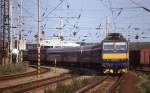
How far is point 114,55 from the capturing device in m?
35.4

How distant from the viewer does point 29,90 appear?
2148 centimetres

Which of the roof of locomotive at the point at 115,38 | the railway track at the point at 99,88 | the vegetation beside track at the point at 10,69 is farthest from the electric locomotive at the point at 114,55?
the vegetation beside track at the point at 10,69

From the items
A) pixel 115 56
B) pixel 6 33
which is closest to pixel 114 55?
pixel 115 56

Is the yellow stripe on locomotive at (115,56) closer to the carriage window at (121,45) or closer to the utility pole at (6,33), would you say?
the carriage window at (121,45)

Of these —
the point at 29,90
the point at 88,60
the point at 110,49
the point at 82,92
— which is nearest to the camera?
the point at 82,92

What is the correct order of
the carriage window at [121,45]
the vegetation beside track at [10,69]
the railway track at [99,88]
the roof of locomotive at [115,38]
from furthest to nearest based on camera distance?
1. the vegetation beside track at [10,69]
2. the roof of locomotive at [115,38]
3. the carriage window at [121,45]
4. the railway track at [99,88]

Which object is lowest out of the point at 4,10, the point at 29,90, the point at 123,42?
the point at 29,90

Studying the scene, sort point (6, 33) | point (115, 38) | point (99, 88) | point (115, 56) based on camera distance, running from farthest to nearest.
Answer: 1. point (6, 33)
2. point (115, 38)
3. point (115, 56)
4. point (99, 88)

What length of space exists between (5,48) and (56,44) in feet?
231

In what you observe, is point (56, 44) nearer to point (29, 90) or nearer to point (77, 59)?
point (77, 59)

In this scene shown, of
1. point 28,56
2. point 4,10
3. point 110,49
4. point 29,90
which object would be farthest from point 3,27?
point 28,56

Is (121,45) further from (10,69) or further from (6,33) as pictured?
(6,33)

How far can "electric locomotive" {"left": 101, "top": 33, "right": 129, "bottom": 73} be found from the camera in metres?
35.2

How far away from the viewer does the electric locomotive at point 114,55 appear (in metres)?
35.2
